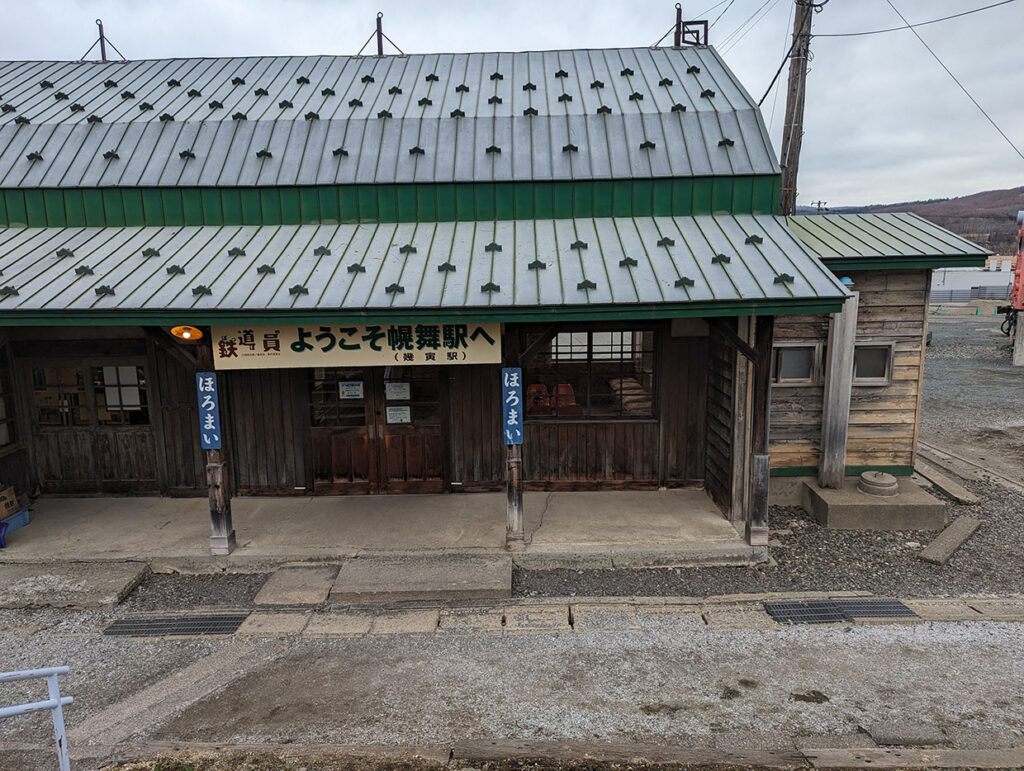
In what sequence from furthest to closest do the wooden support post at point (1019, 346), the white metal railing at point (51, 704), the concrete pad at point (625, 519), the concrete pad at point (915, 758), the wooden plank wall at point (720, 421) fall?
the wooden support post at point (1019, 346)
the wooden plank wall at point (720, 421)
the concrete pad at point (625, 519)
the concrete pad at point (915, 758)
the white metal railing at point (51, 704)

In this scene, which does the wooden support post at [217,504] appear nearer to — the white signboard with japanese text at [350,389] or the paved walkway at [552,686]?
the paved walkway at [552,686]

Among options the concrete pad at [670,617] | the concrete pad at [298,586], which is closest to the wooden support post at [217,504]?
the concrete pad at [298,586]

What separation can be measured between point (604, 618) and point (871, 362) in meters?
5.60

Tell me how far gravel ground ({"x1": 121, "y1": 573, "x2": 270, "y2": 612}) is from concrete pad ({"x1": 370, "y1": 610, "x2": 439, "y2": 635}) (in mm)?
1577

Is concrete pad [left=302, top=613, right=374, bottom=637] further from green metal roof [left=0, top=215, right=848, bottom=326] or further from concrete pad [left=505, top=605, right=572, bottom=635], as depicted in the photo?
green metal roof [left=0, top=215, right=848, bottom=326]

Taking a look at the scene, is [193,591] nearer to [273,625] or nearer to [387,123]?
[273,625]

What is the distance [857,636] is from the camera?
5715 mm

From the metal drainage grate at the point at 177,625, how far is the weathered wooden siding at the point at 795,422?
7.27 m

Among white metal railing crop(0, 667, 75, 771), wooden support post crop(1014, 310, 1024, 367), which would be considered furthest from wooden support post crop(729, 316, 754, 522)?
wooden support post crop(1014, 310, 1024, 367)

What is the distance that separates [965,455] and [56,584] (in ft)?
47.0

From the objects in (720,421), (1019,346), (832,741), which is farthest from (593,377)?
(1019,346)

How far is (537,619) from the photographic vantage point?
6105 millimetres

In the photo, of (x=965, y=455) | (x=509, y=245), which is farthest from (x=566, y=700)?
(x=965, y=455)

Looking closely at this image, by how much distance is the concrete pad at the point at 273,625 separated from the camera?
5.99 m
